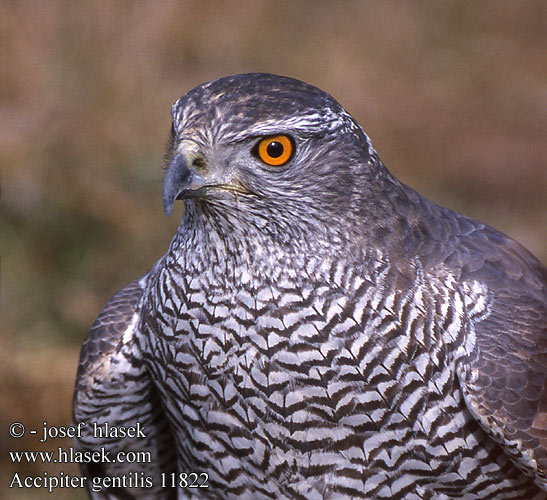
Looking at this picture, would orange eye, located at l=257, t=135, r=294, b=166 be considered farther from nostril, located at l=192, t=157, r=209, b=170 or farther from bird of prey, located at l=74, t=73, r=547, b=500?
nostril, located at l=192, t=157, r=209, b=170

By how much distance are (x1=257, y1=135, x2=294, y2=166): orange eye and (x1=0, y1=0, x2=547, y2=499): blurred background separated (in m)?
3.26

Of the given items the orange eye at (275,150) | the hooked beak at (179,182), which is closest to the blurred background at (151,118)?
the hooked beak at (179,182)

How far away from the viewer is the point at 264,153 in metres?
2.83

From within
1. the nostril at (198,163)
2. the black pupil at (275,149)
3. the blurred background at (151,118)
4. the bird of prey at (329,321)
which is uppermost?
the blurred background at (151,118)

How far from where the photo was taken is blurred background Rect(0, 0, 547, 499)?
6.52m

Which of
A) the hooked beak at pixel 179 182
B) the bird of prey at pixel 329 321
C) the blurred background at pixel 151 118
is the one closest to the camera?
the hooked beak at pixel 179 182

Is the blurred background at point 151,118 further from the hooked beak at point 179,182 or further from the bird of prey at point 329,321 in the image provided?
the hooked beak at point 179,182

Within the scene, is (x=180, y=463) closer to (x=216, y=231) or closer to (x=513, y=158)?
(x=216, y=231)

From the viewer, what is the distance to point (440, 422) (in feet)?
9.91

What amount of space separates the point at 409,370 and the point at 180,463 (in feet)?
3.90

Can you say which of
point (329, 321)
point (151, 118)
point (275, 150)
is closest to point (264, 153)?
point (275, 150)

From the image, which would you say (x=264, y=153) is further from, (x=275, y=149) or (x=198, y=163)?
(x=198, y=163)

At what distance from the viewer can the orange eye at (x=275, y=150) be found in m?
2.83

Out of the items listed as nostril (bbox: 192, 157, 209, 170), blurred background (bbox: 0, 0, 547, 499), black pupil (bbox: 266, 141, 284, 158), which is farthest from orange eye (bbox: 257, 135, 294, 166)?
blurred background (bbox: 0, 0, 547, 499)
